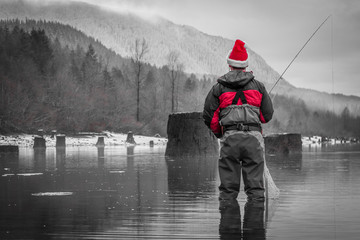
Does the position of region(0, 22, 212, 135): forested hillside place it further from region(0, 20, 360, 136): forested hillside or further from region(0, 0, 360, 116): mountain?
region(0, 0, 360, 116): mountain

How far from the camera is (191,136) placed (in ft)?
59.9

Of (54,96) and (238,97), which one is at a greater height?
(54,96)

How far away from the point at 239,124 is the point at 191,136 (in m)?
12.4

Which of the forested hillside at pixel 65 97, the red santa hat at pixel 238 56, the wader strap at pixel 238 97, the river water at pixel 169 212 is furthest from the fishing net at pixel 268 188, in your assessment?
the forested hillside at pixel 65 97

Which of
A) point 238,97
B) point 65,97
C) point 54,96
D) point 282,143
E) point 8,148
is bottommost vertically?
point 8,148

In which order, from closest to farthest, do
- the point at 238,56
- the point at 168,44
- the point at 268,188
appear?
the point at 238,56
the point at 268,188
the point at 168,44

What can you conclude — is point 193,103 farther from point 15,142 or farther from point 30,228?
point 30,228

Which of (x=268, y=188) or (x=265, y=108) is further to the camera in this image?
(x=268, y=188)

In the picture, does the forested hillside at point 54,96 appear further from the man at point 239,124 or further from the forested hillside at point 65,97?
the man at point 239,124

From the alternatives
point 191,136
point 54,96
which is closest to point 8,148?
point 191,136

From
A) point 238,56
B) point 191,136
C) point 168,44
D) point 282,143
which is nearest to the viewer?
point 238,56

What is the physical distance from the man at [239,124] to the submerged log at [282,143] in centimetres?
1576

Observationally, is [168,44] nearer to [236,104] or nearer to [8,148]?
[8,148]

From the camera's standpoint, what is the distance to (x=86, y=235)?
4238 millimetres
